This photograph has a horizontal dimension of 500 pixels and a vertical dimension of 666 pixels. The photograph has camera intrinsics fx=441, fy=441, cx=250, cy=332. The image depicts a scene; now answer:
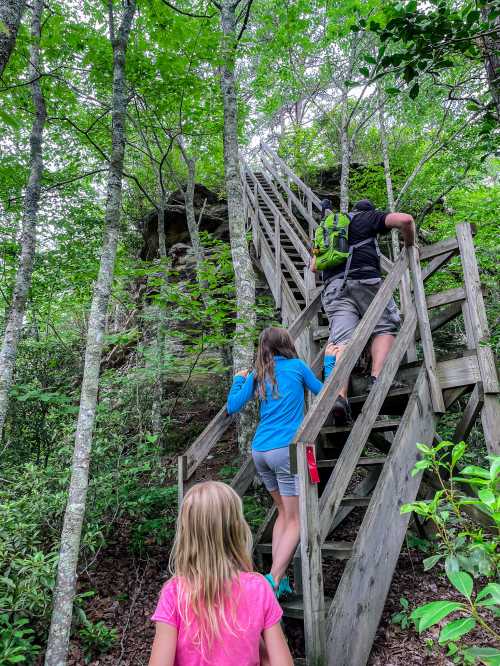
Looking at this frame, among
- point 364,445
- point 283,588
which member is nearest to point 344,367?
point 364,445

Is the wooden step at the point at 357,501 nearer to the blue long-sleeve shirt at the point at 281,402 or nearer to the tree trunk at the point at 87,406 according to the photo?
the blue long-sleeve shirt at the point at 281,402

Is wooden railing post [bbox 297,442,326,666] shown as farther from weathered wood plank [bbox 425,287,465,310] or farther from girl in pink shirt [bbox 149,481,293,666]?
weathered wood plank [bbox 425,287,465,310]

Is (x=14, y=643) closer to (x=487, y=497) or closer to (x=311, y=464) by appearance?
(x=311, y=464)

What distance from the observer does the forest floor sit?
122 inches

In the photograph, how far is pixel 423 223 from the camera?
11875 millimetres

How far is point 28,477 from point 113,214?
2935 millimetres

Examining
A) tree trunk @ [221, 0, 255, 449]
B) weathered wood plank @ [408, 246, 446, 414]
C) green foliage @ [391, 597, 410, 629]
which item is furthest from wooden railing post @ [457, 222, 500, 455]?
tree trunk @ [221, 0, 255, 449]

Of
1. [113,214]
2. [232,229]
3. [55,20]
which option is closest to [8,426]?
[113,214]

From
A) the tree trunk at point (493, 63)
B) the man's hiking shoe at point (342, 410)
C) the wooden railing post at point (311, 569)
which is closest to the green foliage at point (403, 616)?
the wooden railing post at point (311, 569)

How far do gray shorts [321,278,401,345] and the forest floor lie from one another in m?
2.07

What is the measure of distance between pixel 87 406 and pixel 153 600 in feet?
6.52

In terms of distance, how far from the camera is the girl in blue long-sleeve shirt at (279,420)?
3158mm

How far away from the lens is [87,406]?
3990 millimetres

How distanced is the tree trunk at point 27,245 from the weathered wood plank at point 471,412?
196 inches
